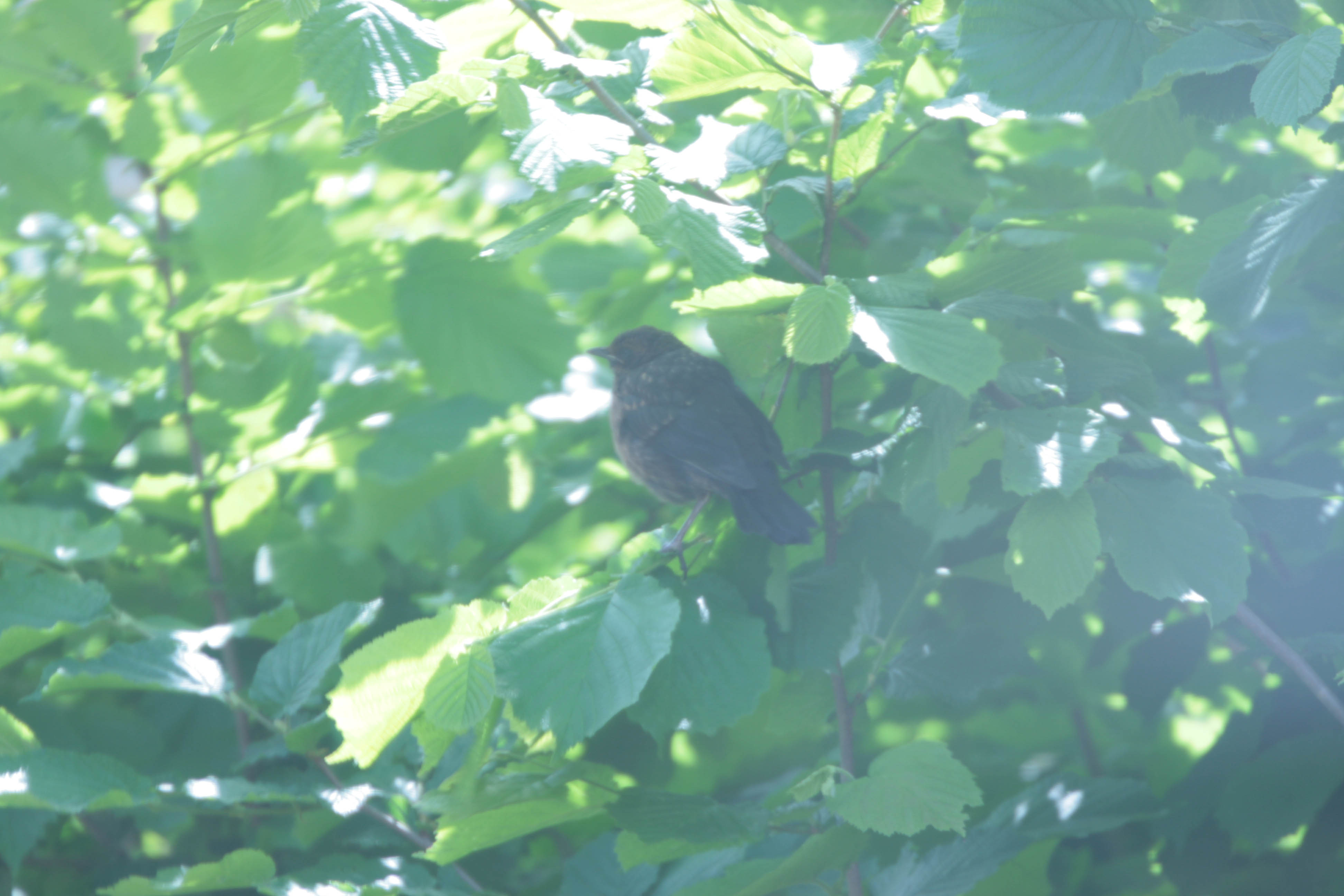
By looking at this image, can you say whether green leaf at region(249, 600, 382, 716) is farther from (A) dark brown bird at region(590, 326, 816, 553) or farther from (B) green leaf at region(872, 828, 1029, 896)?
(B) green leaf at region(872, 828, 1029, 896)

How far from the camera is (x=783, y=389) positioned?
107cm

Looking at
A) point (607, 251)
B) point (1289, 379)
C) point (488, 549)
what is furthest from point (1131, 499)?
point (607, 251)

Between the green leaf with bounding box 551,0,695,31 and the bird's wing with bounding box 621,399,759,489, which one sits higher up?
the green leaf with bounding box 551,0,695,31

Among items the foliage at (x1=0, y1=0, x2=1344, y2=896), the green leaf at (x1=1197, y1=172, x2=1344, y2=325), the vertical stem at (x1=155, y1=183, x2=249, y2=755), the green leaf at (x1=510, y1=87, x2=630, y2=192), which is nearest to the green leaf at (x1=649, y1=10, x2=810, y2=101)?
the foliage at (x1=0, y1=0, x2=1344, y2=896)

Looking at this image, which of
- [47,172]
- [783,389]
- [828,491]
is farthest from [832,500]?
[47,172]

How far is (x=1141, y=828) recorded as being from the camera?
1431 mm

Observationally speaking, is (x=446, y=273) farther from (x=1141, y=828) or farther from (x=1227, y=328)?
(x=1141, y=828)

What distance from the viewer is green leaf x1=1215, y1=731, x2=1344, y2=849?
1127 mm

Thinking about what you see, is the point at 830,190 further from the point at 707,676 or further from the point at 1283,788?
the point at 1283,788

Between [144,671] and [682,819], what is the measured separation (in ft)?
1.93

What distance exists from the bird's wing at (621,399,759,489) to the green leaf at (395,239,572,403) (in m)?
0.35

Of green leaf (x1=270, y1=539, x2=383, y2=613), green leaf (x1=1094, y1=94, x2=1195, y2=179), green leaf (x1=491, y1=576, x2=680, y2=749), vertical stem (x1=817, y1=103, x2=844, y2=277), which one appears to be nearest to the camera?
green leaf (x1=491, y1=576, x2=680, y2=749)

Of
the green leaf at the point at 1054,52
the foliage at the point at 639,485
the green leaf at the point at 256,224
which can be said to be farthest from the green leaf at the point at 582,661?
the green leaf at the point at 256,224

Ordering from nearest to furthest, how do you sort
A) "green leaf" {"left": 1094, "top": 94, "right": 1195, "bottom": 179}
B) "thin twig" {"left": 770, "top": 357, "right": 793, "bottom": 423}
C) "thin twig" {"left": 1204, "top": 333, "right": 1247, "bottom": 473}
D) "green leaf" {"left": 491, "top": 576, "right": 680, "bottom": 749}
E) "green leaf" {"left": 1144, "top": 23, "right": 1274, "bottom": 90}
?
1. "green leaf" {"left": 491, "top": 576, "right": 680, "bottom": 749}
2. "green leaf" {"left": 1144, "top": 23, "right": 1274, "bottom": 90}
3. "thin twig" {"left": 770, "top": 357, "right": 793, "bottom": 423}
4. "green leaf" {"left": 1094, "top": 94, "right": 1195, "bottom": 179}
5. "thin twig" {"left": 1204, "top": 333, "right": 1247, "bottom": 473}
